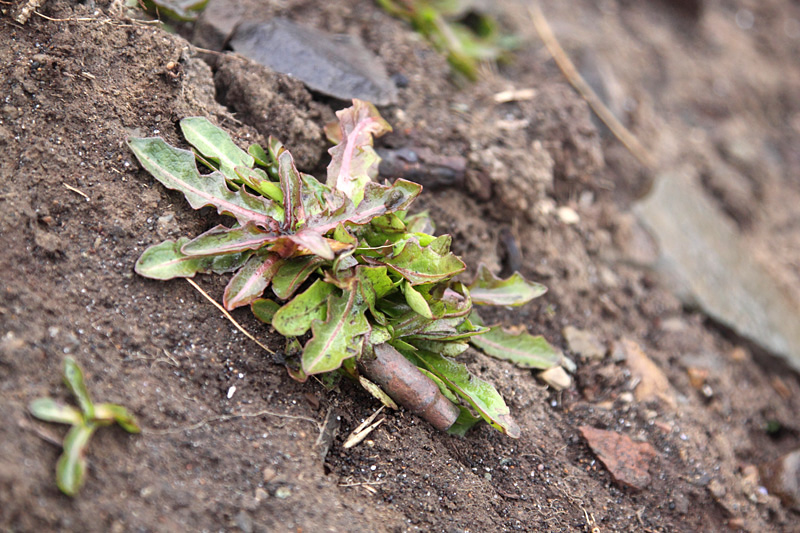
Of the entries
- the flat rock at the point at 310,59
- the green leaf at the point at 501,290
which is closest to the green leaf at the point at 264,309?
the green leaf at the point at 501,290

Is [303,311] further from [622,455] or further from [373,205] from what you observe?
[622,455]

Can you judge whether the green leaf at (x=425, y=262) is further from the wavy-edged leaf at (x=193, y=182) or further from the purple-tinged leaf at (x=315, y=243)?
the wavy-edged leaf at (x=193, y=182)

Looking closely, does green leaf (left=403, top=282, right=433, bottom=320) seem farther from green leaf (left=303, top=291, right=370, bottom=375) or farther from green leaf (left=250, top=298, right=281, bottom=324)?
green leaf (left=250, top=298, right=281, bottom=324)

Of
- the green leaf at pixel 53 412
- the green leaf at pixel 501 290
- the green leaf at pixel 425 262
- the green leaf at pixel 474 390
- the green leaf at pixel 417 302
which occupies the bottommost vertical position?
the green leaf at pixel 474 390

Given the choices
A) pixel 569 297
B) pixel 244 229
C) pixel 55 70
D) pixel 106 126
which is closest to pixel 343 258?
pixel 244 229

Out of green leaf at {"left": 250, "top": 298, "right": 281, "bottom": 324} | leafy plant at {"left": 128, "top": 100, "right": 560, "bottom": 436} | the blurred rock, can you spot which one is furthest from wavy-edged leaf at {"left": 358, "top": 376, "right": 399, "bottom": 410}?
the blurred rock

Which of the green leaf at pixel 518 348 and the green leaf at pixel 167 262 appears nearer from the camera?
the green leaf at pixel 167 262

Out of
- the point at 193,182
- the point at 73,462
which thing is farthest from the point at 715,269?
the point at 73,462

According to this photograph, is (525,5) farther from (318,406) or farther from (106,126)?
(318,406)
